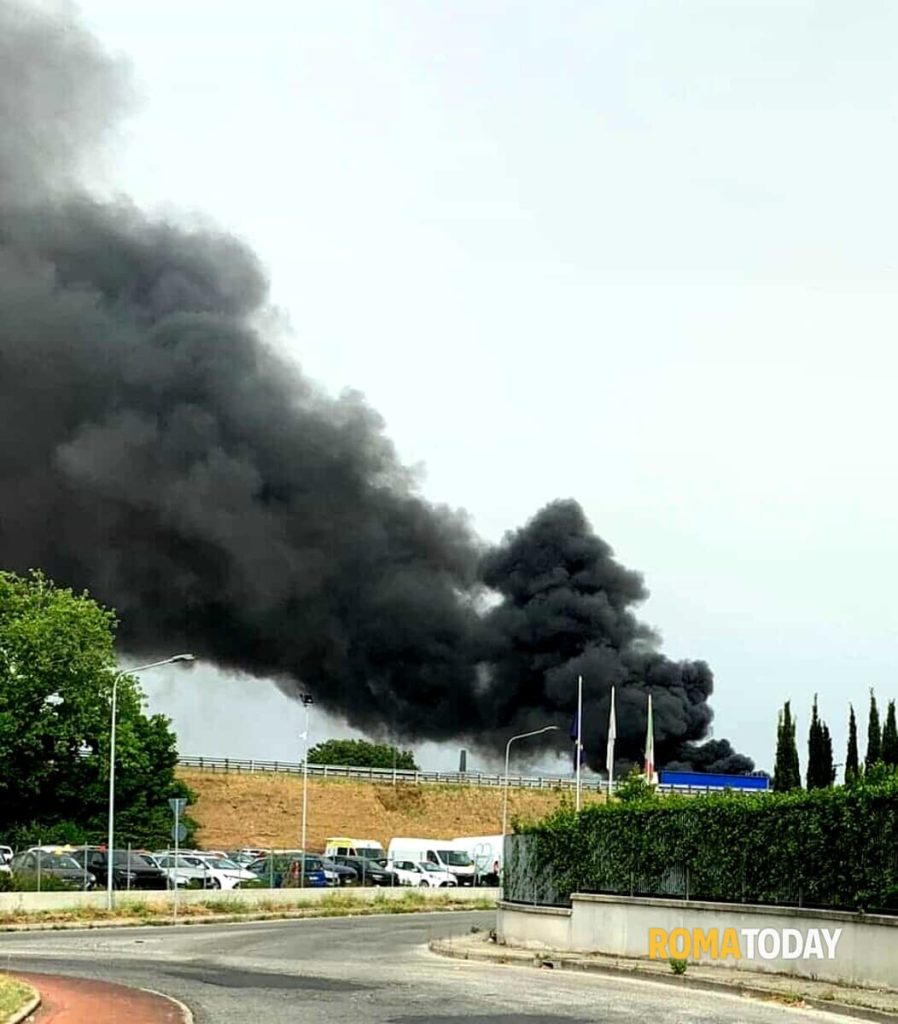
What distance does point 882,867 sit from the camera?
69.9 ft

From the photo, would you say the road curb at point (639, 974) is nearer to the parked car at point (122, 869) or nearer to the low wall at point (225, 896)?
the low wall at point (225, 896)

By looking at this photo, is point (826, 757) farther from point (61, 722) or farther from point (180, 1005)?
point (180, 1005)

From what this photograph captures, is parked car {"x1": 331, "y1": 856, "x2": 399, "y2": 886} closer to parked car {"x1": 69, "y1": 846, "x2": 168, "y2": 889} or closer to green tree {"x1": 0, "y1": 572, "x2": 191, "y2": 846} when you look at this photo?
green tree {"x1": 0, "y1": 572, "x2": 191, "y2": 846}

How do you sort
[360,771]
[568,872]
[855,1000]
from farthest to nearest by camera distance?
[360,771]
[568,872]
[855,1000]

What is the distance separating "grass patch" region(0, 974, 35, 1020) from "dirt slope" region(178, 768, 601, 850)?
63.7 metres

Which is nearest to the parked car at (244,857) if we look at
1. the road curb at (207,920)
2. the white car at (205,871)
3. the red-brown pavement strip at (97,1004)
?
the white car at (205,871)

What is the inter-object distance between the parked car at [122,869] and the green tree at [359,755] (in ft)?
258

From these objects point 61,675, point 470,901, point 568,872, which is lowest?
point 470,901

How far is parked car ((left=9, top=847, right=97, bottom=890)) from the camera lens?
4791 centimetres

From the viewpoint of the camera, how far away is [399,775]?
93000 millimetres

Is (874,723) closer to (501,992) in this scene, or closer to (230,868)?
(230,868)

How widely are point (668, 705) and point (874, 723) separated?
34423 millimetres

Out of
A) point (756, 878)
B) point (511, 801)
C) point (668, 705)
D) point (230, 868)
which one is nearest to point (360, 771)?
point (511, 801)

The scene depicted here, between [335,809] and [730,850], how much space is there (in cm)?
6434
